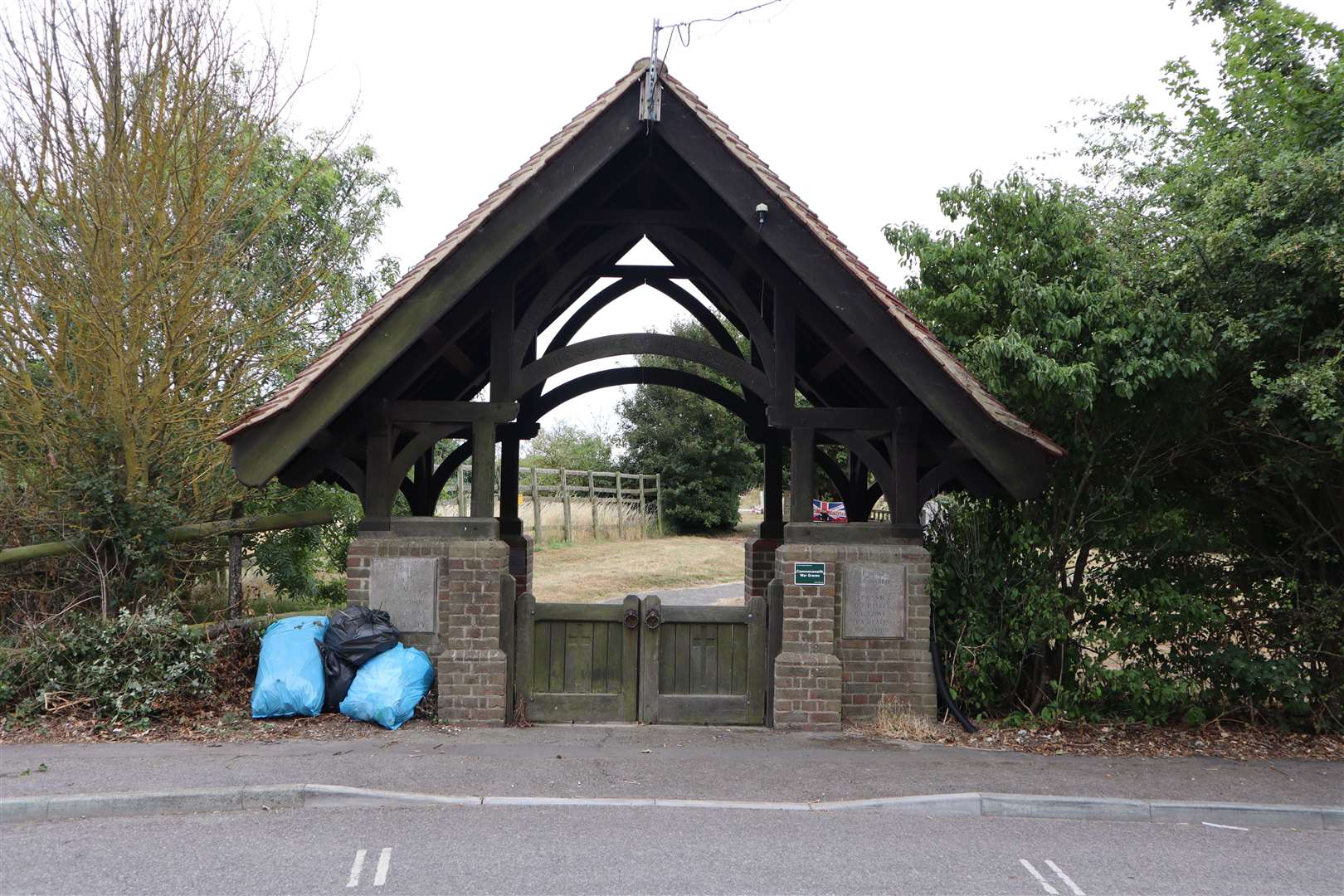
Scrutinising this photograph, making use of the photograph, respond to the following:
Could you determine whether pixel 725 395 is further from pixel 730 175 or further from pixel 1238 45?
pixel 1238 45

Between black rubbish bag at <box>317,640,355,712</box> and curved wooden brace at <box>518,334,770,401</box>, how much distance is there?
2603 millimetres

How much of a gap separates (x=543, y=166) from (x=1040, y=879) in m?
5.52

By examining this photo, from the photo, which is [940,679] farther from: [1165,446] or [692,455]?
[692,455]

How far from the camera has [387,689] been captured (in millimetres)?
7254

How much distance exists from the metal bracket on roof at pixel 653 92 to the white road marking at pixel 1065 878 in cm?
547

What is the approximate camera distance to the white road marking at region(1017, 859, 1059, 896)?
184 inches

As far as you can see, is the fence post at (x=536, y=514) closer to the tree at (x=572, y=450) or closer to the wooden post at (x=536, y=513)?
the wooden post at (x=536, y=513)

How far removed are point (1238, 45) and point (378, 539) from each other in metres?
9.57

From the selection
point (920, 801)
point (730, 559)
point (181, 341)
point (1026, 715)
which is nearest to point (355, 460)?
point (181, 341)

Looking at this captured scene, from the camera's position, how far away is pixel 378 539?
25.2ft

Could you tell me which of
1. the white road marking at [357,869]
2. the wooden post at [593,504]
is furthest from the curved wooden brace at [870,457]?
the wooden post at [593,504]

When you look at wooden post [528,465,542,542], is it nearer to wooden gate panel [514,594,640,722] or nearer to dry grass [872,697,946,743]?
wooden gate panel [514,594,640,722]

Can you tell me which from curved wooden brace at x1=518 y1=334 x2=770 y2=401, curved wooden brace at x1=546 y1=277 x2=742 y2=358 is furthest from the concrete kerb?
curved wooden brace at x1=546 y1=277 x2=742 y2=358

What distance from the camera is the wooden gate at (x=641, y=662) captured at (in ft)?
25.4
